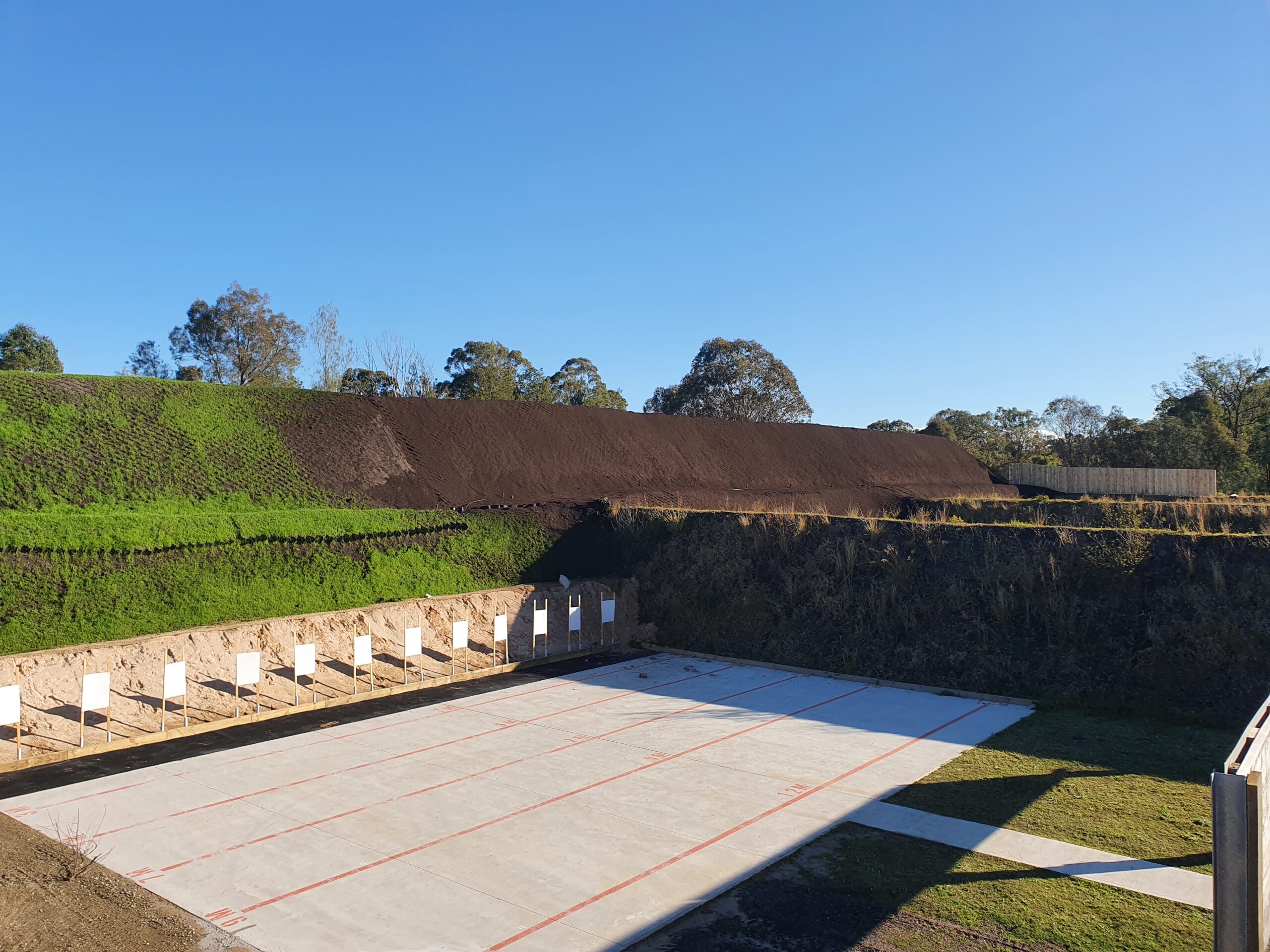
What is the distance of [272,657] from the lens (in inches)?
559

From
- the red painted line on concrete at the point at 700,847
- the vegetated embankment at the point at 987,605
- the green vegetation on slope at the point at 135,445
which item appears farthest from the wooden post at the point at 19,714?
the vegetated embankment at the point at 987,605

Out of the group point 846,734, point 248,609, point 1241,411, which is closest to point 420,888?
point 846,734

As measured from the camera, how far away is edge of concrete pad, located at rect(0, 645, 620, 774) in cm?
1075

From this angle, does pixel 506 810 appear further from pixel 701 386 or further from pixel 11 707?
pixel 701 386

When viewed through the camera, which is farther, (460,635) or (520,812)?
(460,635)

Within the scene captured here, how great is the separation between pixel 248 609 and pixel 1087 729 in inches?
531

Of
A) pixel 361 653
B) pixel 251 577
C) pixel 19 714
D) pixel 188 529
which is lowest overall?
pixel 19 714

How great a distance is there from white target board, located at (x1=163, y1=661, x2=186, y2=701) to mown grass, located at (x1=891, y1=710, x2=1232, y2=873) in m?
9.74

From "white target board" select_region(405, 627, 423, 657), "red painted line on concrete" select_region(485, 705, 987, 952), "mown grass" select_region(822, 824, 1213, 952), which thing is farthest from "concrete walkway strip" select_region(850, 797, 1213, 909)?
"white target board" select_region(405, 627, 423, 657)

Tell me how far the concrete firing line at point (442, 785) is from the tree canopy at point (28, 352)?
43.9 meters

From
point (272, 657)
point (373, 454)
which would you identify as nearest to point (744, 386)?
point (373, 454)

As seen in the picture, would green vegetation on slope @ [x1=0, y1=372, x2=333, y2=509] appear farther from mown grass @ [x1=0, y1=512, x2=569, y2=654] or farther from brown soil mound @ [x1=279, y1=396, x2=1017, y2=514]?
mown grass @ [x1=0, y1=512, x2=569, y2=654]

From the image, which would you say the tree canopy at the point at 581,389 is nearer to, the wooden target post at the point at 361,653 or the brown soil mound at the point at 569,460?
the brown soil mound at the point at 569,460

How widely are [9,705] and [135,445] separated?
10.2 m
